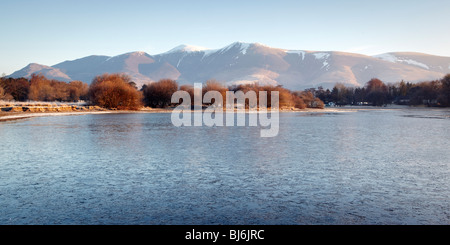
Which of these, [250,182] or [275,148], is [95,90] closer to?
[275,148]

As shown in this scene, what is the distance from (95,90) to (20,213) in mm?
61324

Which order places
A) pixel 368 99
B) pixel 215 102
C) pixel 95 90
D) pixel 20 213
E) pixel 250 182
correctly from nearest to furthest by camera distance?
pixel 20 213
pixel 250 182
pixel 95 90
pixel 215 102
pixel 368 99

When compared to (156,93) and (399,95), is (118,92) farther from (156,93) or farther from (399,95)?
(399,95)

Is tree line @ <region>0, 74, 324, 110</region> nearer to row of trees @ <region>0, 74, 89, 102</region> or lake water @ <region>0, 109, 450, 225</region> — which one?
row of trees @ <region>0, 74, 89, 102</region>

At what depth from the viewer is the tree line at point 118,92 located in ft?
207

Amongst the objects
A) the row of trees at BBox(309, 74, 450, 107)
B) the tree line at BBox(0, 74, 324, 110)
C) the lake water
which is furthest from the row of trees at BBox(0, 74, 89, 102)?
the row of trees at BBox(309, 74, 450, 107)

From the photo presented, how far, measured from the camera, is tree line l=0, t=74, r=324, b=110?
63.1 m

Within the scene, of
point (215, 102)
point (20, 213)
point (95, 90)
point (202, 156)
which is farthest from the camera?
point (215, 102)

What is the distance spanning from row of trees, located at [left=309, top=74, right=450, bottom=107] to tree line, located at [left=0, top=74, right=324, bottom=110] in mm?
35989

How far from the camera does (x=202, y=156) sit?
523 inches

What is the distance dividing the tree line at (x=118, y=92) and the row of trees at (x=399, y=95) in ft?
118

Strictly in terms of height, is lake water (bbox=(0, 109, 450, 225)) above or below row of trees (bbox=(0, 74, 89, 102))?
below
